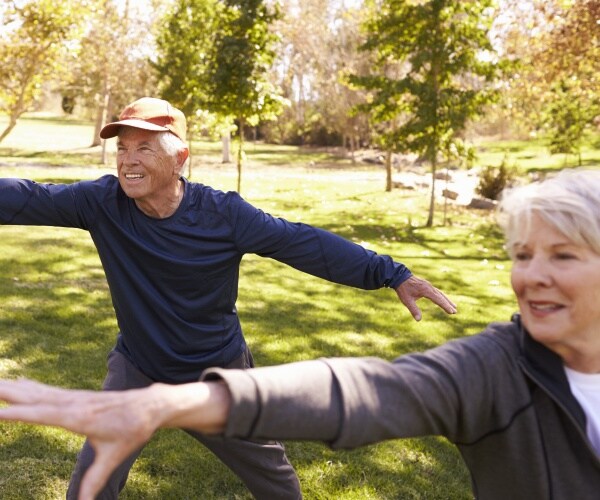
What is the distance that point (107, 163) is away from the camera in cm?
2858

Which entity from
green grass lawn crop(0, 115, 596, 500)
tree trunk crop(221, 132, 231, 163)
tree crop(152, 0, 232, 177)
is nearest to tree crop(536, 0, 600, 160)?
green grass lawn crop(0, 115, 596, 500)

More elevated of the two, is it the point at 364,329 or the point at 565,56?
the point at 565,56

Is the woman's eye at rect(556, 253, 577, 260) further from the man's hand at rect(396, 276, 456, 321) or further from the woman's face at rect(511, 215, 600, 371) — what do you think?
the man's hand at rect(396, 276, 456, 321)

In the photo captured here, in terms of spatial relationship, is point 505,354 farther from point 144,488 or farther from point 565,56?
point 565,56

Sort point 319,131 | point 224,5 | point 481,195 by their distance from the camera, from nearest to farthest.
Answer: point 224,5, point 481,195, point 319,131

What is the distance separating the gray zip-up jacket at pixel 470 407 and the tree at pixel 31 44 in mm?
14792

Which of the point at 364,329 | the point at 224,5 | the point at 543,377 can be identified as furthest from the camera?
the point at 224,5

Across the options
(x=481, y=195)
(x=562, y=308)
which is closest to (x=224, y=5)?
(x=481, y=195)

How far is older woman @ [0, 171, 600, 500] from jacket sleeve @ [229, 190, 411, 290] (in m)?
1.44

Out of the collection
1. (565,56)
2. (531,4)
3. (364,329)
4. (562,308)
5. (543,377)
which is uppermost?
(531,4)

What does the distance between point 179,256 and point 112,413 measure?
1995mm

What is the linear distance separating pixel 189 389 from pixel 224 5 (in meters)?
16.3

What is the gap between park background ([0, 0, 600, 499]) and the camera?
15.9 ft

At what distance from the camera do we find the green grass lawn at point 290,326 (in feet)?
15.0
